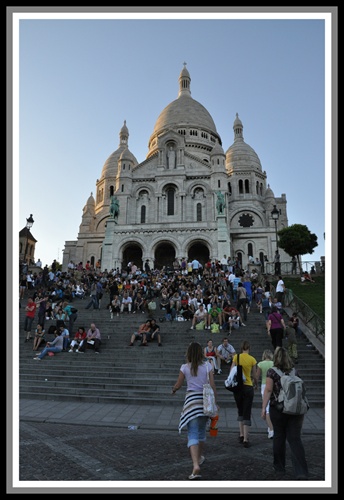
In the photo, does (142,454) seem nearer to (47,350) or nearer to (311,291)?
(47,350)

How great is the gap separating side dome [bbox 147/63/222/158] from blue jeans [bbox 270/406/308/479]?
52483 millimetres

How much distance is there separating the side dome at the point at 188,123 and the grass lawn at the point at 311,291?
34308mm

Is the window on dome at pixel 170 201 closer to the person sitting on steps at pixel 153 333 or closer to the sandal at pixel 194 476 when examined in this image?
the person sitting on steps at pixel 153 333

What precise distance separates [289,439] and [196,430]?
1164 millimetres

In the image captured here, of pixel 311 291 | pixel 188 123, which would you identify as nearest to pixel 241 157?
pixel 188 123

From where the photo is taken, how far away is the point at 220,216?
35938 millimetres

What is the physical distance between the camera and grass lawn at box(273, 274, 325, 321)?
1765 centimetres

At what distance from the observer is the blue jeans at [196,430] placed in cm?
464

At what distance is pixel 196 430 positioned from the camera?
4.70 m

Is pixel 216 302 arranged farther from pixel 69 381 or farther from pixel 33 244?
pixel 33 244

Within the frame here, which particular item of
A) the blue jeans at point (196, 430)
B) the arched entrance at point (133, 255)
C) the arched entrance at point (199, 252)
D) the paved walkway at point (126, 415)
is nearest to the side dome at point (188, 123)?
the arched entrance at point (133, 255)
